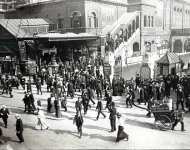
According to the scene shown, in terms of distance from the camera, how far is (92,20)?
130 ft

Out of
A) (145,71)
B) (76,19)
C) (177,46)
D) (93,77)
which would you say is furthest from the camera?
(177,46)

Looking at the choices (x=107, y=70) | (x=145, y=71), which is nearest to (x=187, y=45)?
(x=145, y=71)

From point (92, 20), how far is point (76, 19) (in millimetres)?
1978

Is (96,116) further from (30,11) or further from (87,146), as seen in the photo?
(30,11)

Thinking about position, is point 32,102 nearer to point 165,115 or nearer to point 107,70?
point 165,115

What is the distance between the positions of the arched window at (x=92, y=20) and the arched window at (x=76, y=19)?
1.26 metres

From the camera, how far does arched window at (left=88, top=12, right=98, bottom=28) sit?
3934 cm

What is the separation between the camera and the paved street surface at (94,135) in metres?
14.2

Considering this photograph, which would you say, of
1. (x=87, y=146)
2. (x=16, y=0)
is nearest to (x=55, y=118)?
(x=87, y=146)

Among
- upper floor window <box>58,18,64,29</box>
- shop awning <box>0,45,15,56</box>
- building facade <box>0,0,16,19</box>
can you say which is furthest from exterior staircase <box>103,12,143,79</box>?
building facade <box>0,0,16,19</box>

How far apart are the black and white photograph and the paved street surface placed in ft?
0.15

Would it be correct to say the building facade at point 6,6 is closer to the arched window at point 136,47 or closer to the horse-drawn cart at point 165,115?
the arched window at point 136,47

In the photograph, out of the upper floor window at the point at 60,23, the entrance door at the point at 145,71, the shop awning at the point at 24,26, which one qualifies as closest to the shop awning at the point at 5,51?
the shop awning at the point at 24,26

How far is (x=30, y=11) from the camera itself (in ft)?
147
